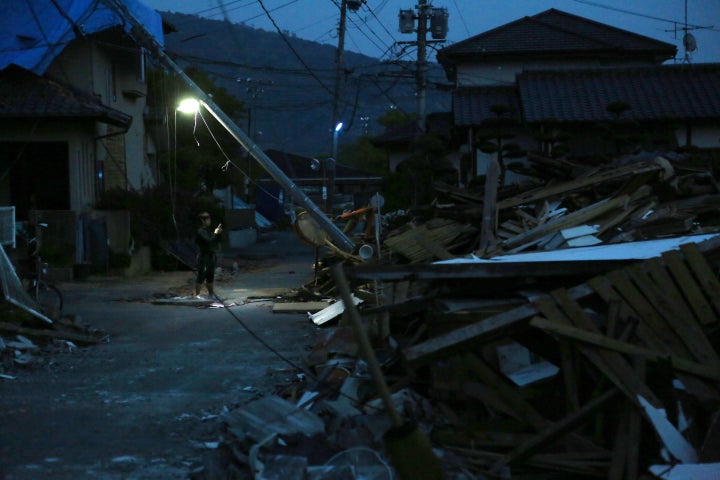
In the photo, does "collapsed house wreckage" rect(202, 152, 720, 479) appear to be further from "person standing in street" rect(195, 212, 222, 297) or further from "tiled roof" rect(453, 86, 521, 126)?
"tiled roof" rect(453, 86, 521, 126)

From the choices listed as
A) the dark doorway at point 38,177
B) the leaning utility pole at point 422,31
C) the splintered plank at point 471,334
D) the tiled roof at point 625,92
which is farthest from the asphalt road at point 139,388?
the leaning utility pole at point 422,31

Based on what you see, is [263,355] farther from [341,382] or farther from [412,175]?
[412,175]

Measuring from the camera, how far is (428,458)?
17.8 ft

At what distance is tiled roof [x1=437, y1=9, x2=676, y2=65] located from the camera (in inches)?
1266

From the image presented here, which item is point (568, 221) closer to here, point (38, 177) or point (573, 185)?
point (573, 185)

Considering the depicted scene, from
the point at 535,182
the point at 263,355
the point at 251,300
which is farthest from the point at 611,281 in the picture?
the point at 251,300

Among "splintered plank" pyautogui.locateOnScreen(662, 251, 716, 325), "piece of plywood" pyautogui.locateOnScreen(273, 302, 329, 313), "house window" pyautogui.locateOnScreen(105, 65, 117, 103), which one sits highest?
"house window" pyautogui.locateOnScreen(105, 65, 117, 103)

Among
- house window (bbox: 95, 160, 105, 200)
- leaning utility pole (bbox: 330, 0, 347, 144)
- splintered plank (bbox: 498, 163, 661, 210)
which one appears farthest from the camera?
leaning utility pole (bbox: 330, 0, 347, 144)

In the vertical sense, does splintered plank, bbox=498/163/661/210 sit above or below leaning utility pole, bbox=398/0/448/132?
below

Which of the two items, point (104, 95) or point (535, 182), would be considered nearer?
point (535, 182)

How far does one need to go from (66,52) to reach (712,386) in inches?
834

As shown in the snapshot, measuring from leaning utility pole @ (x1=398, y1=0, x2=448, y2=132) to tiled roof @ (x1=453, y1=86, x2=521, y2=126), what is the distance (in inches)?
218

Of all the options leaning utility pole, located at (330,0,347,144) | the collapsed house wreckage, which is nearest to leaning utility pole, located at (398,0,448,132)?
leaning utility pole, located at (330,0,347,144)

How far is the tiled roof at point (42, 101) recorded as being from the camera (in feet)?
71.1
